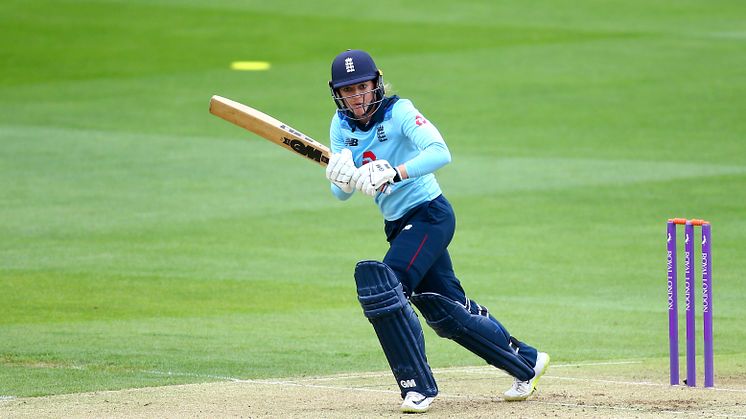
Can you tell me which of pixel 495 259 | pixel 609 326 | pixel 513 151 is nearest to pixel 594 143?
pixel 513 151

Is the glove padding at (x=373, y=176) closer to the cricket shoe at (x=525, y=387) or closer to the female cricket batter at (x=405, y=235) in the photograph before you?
the female cricket batter at (x=405, y=235)

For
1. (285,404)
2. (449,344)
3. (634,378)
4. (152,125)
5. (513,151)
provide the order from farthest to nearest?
1. (152,125)
2. (513,151)
3. (449,344)
4. (634,378)
5. (285,404)

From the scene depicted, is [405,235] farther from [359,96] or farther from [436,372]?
[436,372]

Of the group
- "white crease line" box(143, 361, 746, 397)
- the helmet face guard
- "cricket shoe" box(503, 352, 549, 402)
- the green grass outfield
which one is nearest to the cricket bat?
the helmet face guard

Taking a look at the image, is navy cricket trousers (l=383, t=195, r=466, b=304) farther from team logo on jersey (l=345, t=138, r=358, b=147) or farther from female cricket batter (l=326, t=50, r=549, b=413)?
team logo on jersey (l=345, t=138, r=358, b=147)

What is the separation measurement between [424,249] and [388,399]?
0.94 meters

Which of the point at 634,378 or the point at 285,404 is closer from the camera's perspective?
the point at 285,404

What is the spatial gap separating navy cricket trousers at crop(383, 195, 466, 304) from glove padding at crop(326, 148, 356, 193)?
14.5 inches

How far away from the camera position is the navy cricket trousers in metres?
6.65

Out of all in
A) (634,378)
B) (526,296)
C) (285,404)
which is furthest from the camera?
(526,296)

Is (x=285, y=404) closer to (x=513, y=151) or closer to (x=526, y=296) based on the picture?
(x=526, y=296)

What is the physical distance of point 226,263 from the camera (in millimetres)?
12742

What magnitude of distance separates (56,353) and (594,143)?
1152 cm

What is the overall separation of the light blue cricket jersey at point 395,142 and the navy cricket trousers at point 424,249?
0.06m
